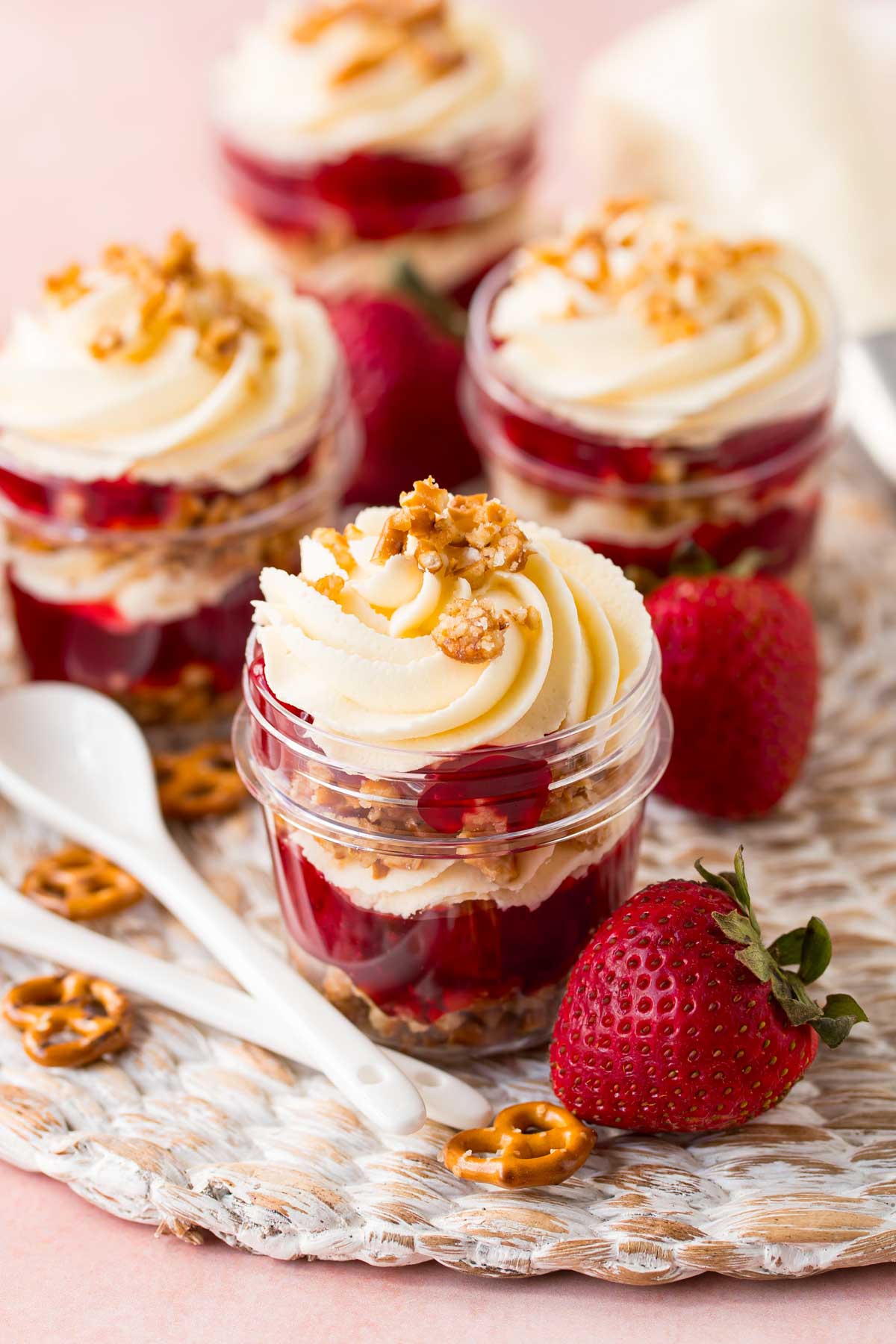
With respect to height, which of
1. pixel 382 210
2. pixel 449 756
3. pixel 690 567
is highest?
pixel 449 756

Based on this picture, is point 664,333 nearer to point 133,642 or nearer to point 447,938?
point 133,642

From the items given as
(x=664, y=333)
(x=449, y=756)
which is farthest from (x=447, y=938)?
(x=664, y=333)

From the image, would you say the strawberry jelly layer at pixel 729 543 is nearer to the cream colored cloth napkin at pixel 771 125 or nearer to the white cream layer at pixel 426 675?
the white cream layer at pixel 426 675

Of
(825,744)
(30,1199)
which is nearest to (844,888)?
(825,744)

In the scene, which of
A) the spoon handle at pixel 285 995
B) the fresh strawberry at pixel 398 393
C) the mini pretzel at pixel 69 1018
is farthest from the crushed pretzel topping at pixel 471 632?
the fresh strawberry at pixel 398 393

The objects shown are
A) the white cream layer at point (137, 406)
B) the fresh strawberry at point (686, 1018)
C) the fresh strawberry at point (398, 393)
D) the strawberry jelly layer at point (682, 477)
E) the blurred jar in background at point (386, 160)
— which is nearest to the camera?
the fresh strawberry at point (686, 1018)
